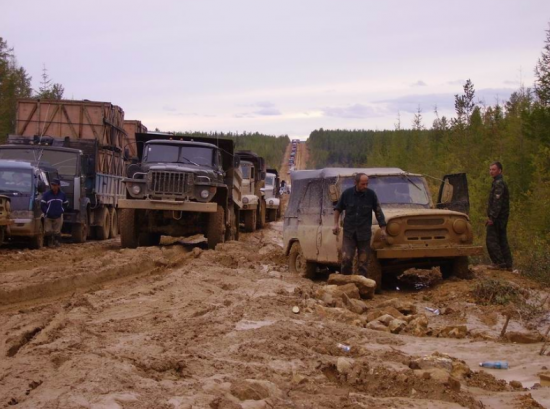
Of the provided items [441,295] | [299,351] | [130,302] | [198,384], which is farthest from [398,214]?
[198,384]

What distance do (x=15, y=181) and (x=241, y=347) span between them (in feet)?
39.2

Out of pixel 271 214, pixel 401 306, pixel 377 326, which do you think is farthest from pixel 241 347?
pixel 271 214

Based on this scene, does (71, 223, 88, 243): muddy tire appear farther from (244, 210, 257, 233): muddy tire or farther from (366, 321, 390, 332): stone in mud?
(366, 321, 390, 332): stone in mud

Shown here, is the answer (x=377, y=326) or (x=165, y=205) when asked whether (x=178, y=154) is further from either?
(x=377, y=326)

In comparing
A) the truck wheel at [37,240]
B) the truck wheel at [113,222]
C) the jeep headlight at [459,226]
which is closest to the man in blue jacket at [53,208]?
the truck wheel at [37,240]

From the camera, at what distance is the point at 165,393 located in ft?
16.5

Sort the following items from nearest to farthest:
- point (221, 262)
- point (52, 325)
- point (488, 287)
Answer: point (52, 325) → point (488, 287) → point (221, 262)

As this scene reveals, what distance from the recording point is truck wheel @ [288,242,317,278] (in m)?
12.9

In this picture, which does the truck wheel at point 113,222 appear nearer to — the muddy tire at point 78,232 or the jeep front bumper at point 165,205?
the muddy tire at point 78,232

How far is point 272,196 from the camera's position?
37500mm

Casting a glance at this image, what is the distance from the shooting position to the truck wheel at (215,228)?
1728 centimetres

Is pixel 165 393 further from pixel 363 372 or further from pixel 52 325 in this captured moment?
pixel 52 325

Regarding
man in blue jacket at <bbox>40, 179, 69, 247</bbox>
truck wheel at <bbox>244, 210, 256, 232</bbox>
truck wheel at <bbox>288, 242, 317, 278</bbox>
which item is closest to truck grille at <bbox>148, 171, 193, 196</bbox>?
man in blue jacket at <bbox>40, 179, 69, 247</bbox>

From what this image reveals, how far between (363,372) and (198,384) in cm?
138
